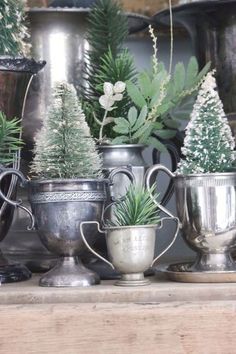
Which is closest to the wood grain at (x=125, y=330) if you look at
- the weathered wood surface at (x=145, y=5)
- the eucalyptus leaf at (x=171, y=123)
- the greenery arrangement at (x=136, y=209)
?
the greenery arrangement at (x=136, y=209)

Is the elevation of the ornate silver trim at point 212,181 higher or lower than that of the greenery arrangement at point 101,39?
lower

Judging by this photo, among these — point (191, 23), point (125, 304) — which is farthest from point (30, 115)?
point (125, 304)

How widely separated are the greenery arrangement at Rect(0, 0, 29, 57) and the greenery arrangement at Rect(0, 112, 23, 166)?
0.31ft

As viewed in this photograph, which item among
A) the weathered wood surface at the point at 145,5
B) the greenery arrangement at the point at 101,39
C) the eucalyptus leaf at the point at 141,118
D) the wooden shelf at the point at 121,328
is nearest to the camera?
the wooden shelf at the point at 121,328

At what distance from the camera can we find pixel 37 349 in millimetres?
728

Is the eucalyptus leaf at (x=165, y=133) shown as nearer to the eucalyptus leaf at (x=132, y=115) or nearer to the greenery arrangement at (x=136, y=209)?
the eucalyptus leaf at (x=132, y=115)

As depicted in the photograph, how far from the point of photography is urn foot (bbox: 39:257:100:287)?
0.82 m

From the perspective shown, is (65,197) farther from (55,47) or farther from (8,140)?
(55,47)

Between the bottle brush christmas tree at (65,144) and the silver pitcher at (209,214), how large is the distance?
7 cm

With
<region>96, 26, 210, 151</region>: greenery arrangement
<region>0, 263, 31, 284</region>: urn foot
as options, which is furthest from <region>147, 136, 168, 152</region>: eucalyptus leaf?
<region>0, 263, 31, 284</region>: urn foot

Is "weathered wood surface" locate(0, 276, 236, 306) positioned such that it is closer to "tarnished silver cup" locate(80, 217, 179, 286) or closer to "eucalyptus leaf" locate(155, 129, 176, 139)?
"tarnished silver cup" locate(80, 217, 179, 286)

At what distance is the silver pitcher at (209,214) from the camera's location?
0.83 meters

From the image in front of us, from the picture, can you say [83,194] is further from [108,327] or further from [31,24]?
[31,24]

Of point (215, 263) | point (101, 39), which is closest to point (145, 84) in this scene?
point (101, 39)
